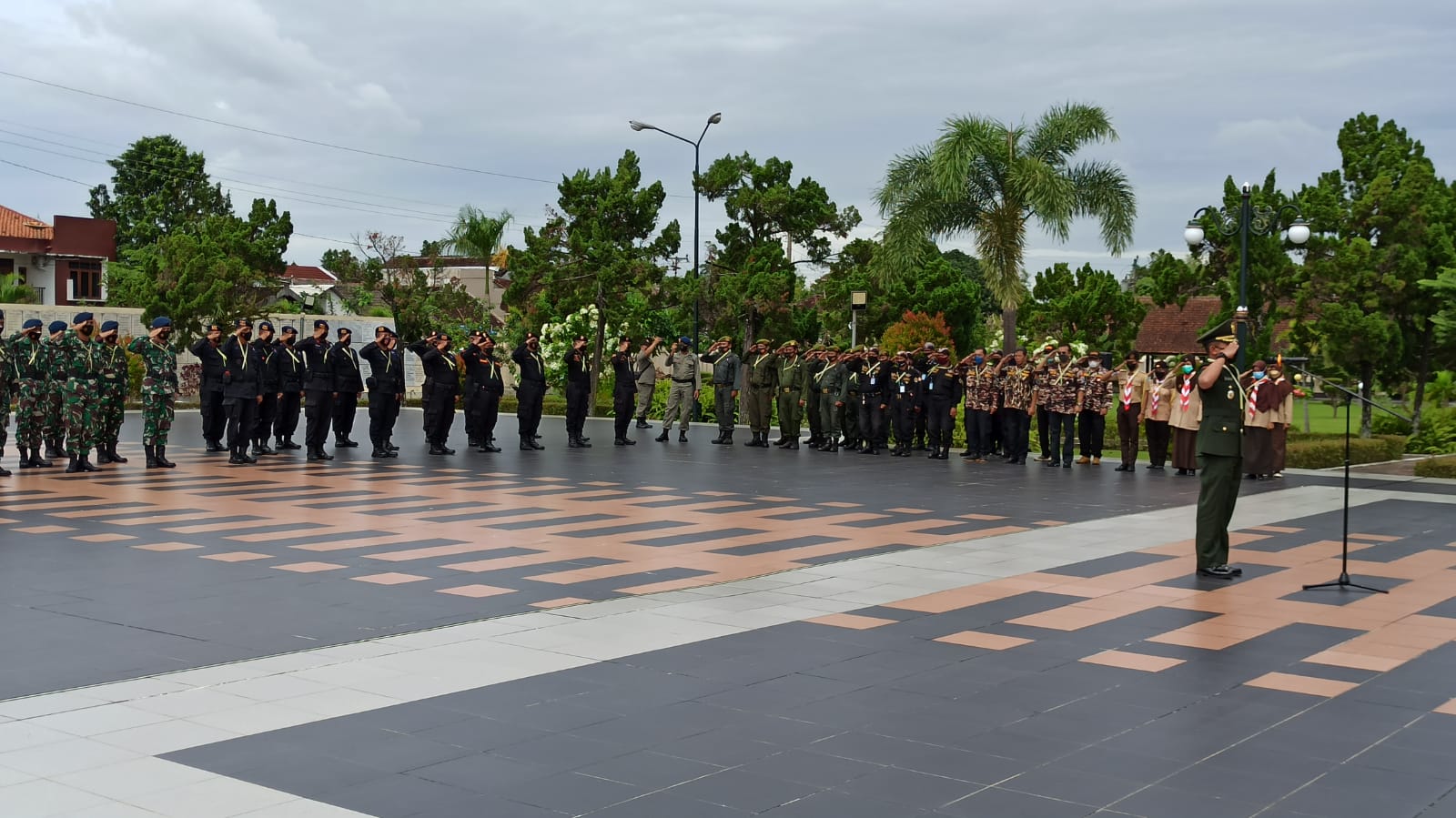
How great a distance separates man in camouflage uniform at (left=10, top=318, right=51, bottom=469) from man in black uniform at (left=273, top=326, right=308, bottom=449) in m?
3.20

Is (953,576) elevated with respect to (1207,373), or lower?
lower

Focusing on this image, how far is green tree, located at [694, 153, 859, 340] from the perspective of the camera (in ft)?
123

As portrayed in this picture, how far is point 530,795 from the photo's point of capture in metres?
4.95

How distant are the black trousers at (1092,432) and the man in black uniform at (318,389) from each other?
36.6 ft

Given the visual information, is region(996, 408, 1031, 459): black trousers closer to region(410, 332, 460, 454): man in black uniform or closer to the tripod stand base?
region(410, 332, 460, 454): man in black uniform

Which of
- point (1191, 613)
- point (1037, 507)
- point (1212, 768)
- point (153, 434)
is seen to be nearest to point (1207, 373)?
point (1191, 613)

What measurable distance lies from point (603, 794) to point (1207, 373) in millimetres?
6862

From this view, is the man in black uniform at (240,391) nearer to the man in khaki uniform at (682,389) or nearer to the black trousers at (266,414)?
the black trousers at (266,414)

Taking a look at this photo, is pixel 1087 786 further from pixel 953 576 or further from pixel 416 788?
pixel 953 576

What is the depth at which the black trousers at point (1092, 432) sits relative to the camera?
21094mm

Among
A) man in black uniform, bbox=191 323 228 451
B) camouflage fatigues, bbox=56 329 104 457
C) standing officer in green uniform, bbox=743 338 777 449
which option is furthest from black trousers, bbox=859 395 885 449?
camouflage fatigues, bbox=56 329 104 457

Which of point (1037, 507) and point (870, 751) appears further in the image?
point (1037, 507)

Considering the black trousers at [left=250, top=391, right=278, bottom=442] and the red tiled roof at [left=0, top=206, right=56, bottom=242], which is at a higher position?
the red tiled roof at [left=0, top=206, right=56, bottom=242]

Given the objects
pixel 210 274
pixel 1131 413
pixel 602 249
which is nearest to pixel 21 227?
pixel 210 274
